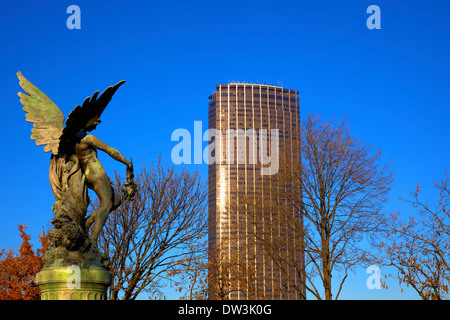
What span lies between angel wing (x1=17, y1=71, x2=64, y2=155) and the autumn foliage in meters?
22.4

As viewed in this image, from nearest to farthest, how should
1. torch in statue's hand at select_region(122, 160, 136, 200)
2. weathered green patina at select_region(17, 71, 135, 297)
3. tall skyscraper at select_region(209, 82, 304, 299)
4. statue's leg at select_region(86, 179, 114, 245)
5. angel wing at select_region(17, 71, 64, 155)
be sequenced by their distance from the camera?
weathered green patina at select_region(17, 71, 135, 297)
statue's leg at select_region(86, 179, 114, 245)
angel wing at select_region(17, 71, 64, 155)
torch in statue's hand at select_region(122, 160, 136, 200)
tall skyscraper at select_region(209, 82, 304, 299)

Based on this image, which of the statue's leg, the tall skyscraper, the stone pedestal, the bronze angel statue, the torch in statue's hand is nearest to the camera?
the stone pedestal

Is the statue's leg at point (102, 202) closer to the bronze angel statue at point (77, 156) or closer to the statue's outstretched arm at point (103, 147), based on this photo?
the bronze angel statue at point (77, 156)

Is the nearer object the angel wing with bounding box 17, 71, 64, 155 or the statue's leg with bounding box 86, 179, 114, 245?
the statue's leg with bounding box 86, 179, 114, 245

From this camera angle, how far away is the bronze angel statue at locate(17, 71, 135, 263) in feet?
33.0

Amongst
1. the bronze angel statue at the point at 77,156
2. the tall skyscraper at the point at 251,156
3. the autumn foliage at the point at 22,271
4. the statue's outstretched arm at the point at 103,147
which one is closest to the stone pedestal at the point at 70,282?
the bronze angel statue at the point at 77,156

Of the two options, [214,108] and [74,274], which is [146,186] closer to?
[74,274]

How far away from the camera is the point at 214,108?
182 m

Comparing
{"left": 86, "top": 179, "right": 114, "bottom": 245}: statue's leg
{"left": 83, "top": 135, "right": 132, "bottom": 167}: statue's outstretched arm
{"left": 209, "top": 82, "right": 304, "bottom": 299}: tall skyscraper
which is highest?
{"left": 209, "top": 82, "right": 304, "bottom": 299}: tall skyscraper

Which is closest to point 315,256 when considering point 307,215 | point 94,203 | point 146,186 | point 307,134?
point 307,215

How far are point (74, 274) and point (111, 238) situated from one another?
641 inches

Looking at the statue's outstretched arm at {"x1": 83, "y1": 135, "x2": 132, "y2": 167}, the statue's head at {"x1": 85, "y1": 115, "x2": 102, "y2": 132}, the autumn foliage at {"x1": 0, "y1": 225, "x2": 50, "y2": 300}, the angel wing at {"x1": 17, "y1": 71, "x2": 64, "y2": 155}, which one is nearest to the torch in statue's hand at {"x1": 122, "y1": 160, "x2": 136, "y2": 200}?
the statue's outstretched arm at {"x1": 83, "y1": 135, "x2": 132, "y2": 167}

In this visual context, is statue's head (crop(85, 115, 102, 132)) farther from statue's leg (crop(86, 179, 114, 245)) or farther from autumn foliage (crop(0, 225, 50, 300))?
autumn foliage (crop(0, 225, 50, 300))
